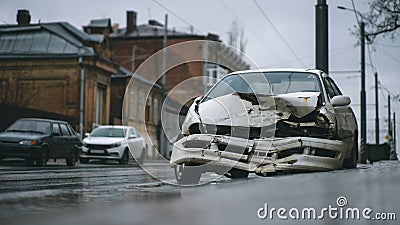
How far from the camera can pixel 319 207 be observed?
9.64ft

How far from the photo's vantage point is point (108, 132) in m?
23.4

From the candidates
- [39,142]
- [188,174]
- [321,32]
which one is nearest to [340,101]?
[188,174]

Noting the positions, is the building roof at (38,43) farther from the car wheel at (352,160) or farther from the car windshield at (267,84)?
the car windshield at (267,84)

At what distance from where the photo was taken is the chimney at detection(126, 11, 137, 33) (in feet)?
214

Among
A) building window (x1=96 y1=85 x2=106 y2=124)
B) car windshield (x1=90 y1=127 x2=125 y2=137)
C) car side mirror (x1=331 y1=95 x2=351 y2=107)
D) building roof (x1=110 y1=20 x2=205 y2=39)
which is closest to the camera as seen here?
car side mirror (x1=331 y1=95 x2=351 y2=107)

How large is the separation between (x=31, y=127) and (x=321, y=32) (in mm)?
8400

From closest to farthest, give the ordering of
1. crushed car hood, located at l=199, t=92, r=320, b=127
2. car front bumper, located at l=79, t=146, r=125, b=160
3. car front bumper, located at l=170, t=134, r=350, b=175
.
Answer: car front bumper, located at l=170, t=134, r=350, b=175, crushed car hood, located at l=199, t=92, r=320, b=127, car front bumper, located at l=79, t=146, r=125, b=160

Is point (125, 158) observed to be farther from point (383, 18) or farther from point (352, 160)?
point (352, 160)

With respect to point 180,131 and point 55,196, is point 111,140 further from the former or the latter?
point 55,196

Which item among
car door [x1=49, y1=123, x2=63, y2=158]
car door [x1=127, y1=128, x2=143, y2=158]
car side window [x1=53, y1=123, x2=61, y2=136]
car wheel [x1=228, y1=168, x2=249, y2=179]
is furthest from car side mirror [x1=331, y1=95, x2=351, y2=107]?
car door [x1=127, y1=128, x2=143, y2=158]

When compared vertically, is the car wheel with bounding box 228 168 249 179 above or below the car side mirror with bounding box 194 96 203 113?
below

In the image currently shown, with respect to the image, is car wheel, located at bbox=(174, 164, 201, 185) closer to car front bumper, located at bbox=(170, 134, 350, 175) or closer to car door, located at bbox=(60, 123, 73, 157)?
car front bumper, located at bbox=(170, 134, 350, 175)

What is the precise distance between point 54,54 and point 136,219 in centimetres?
3522

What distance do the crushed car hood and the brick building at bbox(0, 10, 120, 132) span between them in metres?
28.5
